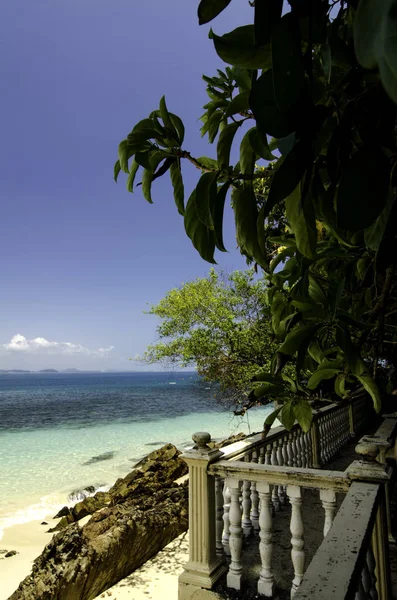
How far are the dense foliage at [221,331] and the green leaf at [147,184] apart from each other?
8648 mm

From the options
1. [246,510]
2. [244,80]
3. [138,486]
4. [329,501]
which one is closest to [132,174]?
[244,80]

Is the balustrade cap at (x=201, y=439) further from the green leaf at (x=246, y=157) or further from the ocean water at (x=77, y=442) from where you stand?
the ocean water at (x=77, y=442)

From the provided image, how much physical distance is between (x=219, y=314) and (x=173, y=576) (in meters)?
7.11

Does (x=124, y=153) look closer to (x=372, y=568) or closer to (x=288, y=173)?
(x=288, y=173)

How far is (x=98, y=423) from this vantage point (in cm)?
3422

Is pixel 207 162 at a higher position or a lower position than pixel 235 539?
higher

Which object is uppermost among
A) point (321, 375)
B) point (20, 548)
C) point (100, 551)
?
point (321, 375)

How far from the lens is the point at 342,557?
1284 mm

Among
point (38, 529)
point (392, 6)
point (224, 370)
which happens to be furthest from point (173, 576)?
point (38, 529)

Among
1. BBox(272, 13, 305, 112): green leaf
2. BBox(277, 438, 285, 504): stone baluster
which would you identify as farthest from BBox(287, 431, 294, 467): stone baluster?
BBox(272, 13, 305, 112): green leaf

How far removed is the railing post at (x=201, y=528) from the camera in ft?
10.1

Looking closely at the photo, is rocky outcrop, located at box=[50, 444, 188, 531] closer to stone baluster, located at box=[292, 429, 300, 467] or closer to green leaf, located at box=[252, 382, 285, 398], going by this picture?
stone baluster, located at box=[292, 429, 300, 467]

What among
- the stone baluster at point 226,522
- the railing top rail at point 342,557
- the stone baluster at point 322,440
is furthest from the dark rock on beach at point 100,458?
the railing top rail at point 342,557

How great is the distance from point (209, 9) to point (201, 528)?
344 cm
